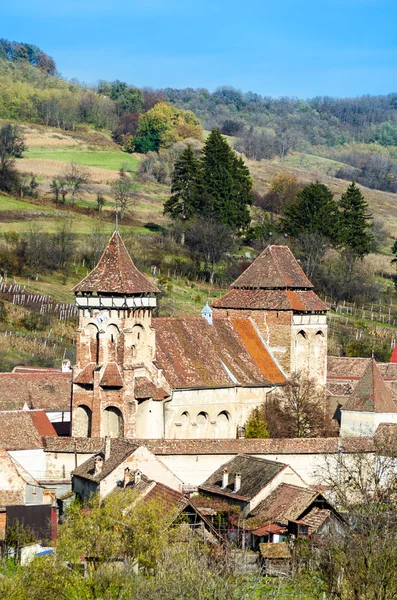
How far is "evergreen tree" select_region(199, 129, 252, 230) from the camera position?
106 metres

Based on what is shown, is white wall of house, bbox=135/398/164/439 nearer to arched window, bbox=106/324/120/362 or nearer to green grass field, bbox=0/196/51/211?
arched window, bbox=106/324/120/362

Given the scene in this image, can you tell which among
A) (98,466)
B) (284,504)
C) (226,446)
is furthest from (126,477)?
(226,446)

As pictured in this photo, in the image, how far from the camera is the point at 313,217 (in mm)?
104312

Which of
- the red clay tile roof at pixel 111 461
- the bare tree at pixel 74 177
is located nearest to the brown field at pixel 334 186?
the bare tree at pixel 74 177

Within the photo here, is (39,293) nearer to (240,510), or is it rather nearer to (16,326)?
(16,326)

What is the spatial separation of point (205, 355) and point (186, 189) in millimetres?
48843

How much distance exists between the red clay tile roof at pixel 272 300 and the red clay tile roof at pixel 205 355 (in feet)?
5.32

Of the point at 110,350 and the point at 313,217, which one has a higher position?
the point at 313,217

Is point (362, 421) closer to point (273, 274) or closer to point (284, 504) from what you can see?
point (273, 274)

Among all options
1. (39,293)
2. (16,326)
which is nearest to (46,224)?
(39,293)

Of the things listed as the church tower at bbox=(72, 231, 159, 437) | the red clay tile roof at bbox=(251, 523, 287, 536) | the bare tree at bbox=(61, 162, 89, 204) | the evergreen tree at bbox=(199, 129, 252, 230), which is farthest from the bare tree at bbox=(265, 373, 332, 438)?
the bare tree at bbox=(61, 162, 89, 204)

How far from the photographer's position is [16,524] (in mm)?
43625

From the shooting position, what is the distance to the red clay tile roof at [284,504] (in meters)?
46.2

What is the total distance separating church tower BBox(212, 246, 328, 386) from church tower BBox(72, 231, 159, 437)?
928 centimetres
